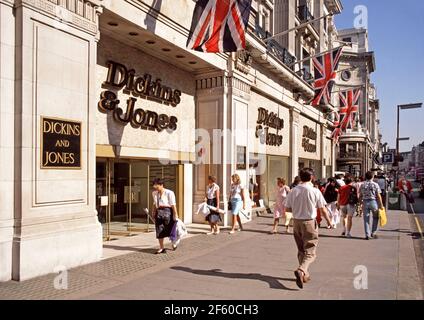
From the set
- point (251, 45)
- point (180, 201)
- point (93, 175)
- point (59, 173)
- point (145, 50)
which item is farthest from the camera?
point (251, 45)

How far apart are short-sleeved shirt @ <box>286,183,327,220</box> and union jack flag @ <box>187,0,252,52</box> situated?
206 inches

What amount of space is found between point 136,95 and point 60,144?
13.1 feet

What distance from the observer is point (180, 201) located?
507 inches

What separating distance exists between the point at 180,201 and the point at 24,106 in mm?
7108

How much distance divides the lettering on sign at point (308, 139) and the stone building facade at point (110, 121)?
624 cm

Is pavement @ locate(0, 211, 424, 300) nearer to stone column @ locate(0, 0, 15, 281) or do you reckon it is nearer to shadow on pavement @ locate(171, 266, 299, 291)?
shadow on pavement @ locate(171, 266, 299, 291)

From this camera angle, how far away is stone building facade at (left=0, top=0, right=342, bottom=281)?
6.49 meters

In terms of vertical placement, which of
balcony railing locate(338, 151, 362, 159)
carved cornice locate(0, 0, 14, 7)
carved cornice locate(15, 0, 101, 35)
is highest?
carved cornice locate(15, 0, 101, 35)

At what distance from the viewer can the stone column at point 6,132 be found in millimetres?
6262

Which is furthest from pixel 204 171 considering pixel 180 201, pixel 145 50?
pixel 145 50

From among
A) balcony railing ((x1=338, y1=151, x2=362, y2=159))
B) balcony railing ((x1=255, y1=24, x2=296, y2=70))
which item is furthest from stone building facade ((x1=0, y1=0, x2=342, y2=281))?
balcony railing ((x1=338, y1=151, x2=362, y2=159))

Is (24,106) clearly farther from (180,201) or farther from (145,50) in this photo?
(180,201)
